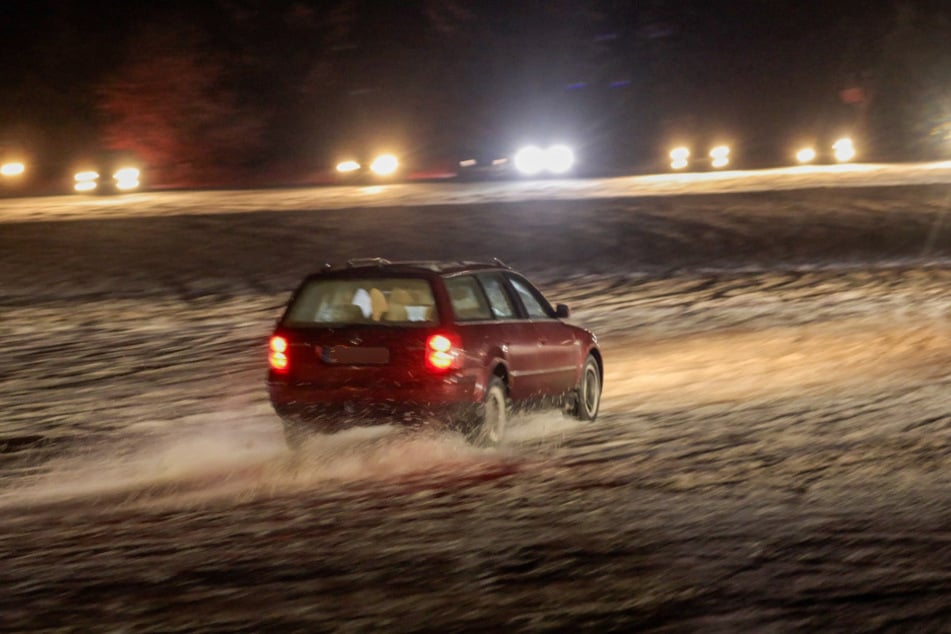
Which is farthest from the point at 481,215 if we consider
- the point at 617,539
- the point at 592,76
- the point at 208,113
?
the point at 592,76

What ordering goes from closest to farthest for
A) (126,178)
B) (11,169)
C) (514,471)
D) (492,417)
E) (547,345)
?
1. (514,471)
2. (492,417)
3. (547,345)
4. (126,178)
5. (11,169)

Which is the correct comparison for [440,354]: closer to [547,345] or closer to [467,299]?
[467,299]

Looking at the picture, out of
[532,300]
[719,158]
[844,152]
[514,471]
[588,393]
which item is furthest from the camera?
[844,152]

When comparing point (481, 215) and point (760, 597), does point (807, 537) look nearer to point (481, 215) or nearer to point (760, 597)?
point (760, 597)

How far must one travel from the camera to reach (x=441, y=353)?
34.2 ft

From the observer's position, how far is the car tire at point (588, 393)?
12547 millimetres

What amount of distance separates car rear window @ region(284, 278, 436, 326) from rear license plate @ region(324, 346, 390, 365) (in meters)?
0.23

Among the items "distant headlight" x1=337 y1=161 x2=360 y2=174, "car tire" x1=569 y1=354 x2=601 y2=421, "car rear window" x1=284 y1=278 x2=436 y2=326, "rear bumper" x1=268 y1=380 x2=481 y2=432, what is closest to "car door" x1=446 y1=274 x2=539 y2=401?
"car rear window" x1=284 y1=278 x2=436 y2=326

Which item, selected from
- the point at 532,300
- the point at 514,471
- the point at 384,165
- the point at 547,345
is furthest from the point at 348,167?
the point at 514,471

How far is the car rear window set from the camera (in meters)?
10.7

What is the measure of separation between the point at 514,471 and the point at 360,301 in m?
1.71

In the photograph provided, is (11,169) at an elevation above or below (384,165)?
above

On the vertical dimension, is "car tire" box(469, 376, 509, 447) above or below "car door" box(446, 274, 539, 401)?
below

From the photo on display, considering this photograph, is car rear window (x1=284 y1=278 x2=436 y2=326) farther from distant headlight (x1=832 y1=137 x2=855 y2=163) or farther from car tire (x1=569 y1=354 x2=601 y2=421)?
distant headlight (x1=832 y1=137 x2=855 y2=163)
